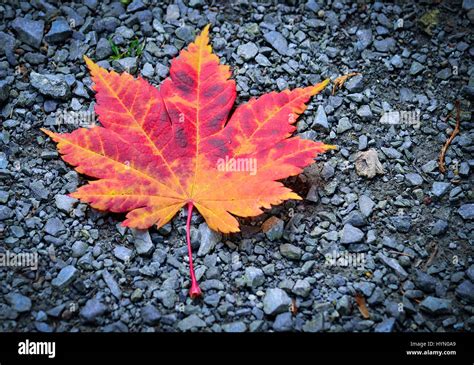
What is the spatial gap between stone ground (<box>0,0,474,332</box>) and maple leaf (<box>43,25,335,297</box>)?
0.16 metres

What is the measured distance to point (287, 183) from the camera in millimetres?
2189

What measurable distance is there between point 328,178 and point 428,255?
522 mm

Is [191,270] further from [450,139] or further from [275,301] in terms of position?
[450,139]

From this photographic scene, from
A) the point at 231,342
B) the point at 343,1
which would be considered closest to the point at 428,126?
the point at 343,1

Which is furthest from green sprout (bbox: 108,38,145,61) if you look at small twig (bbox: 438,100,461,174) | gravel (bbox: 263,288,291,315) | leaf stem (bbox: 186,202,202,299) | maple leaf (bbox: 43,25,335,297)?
small twig (bbox: 438,100,461,174)

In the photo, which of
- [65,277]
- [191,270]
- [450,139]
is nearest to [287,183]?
[191,270]

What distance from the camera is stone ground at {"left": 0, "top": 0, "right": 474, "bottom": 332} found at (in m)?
1.92

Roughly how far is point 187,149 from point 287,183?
0.47 m

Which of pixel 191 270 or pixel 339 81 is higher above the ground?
pixel 339 81

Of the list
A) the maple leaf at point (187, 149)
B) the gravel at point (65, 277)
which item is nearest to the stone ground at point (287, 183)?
the gravel at point (65, 277)

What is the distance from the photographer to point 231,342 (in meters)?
1.85

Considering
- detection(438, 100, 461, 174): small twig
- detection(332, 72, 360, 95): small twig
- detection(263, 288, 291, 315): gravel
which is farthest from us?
detection(332, 72, 360, 95): small twig

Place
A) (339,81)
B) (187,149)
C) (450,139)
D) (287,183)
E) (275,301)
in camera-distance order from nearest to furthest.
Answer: (275,301) < (187,149) < (287,183) < (450,139) < (339,81)

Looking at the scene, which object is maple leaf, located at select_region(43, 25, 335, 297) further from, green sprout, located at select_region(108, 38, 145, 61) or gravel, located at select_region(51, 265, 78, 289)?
green sprout, located at select_region(108, 38, 145, 61)
